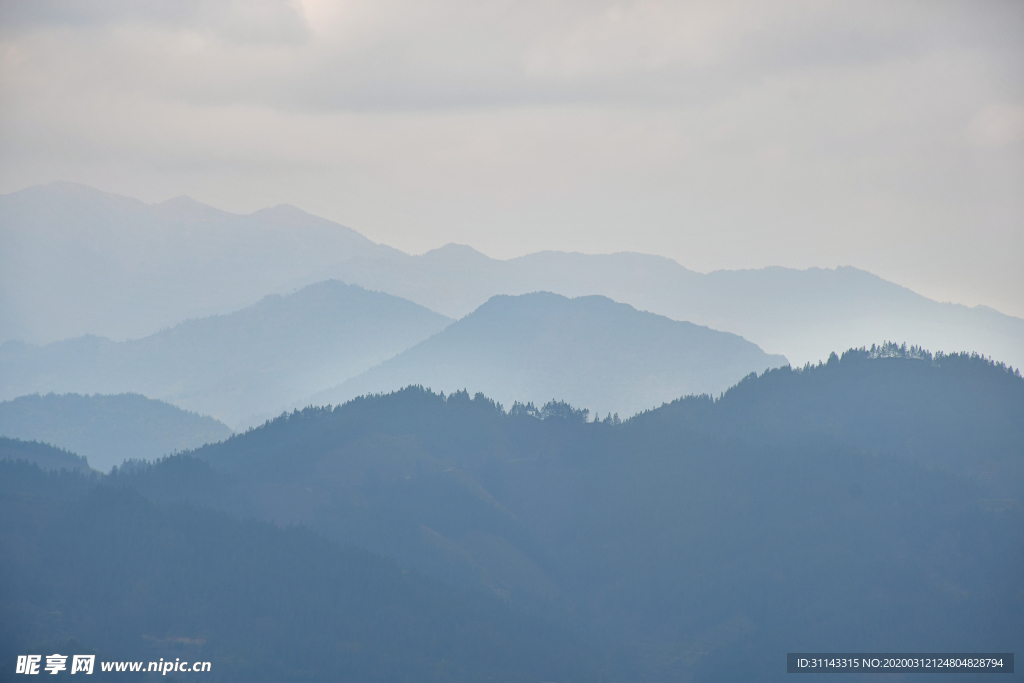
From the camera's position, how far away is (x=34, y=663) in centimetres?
18375

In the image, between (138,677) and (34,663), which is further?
(138,677)

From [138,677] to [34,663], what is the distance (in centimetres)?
1910

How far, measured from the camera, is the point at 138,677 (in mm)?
197625
